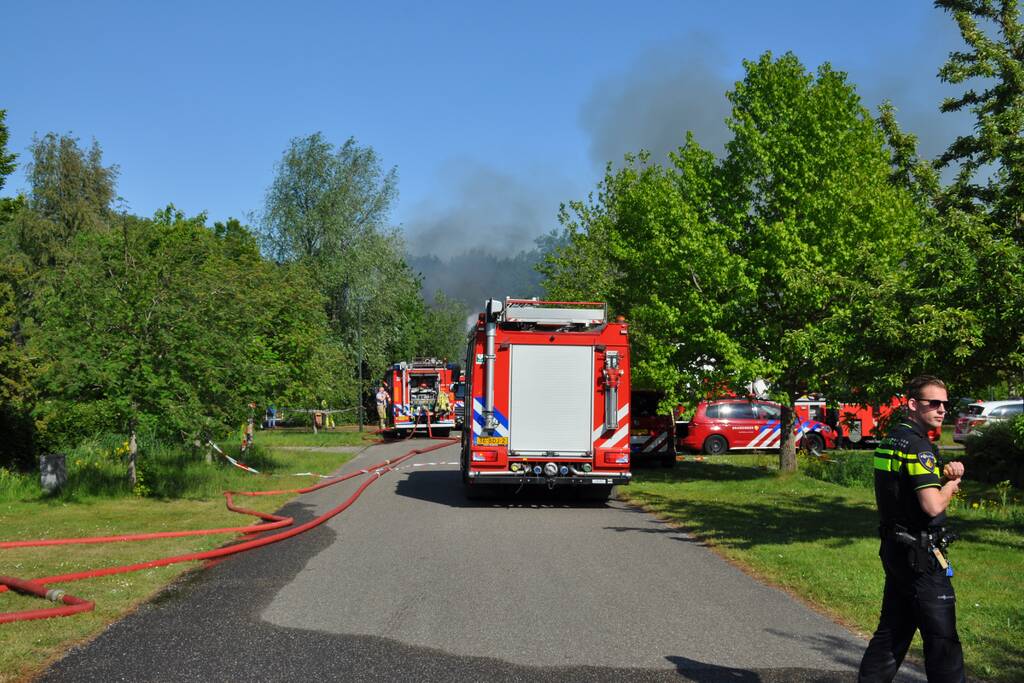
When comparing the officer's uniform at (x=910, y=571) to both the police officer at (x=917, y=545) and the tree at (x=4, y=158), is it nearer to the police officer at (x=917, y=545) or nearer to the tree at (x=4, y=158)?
the police officer at (x=917, y=545)

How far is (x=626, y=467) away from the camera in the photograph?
16031 mm

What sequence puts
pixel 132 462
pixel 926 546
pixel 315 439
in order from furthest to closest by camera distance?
pixel 315 439, pixel 132 462, pixel 926 546

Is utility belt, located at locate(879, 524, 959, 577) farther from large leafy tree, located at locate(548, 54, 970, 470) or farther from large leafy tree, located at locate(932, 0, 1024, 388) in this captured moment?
large leafy tree, located at locate(548, 54, 970, 470)

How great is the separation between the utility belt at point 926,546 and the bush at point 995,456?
54.1ft

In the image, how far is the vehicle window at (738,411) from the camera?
97.2ft

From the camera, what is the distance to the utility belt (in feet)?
16.0

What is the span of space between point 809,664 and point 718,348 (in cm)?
1442

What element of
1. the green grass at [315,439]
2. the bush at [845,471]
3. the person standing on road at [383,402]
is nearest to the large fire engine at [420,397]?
the green grass at [315,439]

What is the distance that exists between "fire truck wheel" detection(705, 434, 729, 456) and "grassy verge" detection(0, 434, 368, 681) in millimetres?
13291

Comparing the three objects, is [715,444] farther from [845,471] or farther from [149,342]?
[149,342]

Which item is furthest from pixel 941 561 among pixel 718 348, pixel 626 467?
pixel 718 348

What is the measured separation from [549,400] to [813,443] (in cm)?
1692

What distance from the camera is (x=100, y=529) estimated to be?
1264 centimetres

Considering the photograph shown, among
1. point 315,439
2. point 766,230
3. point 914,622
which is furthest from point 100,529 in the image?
point 315,439
